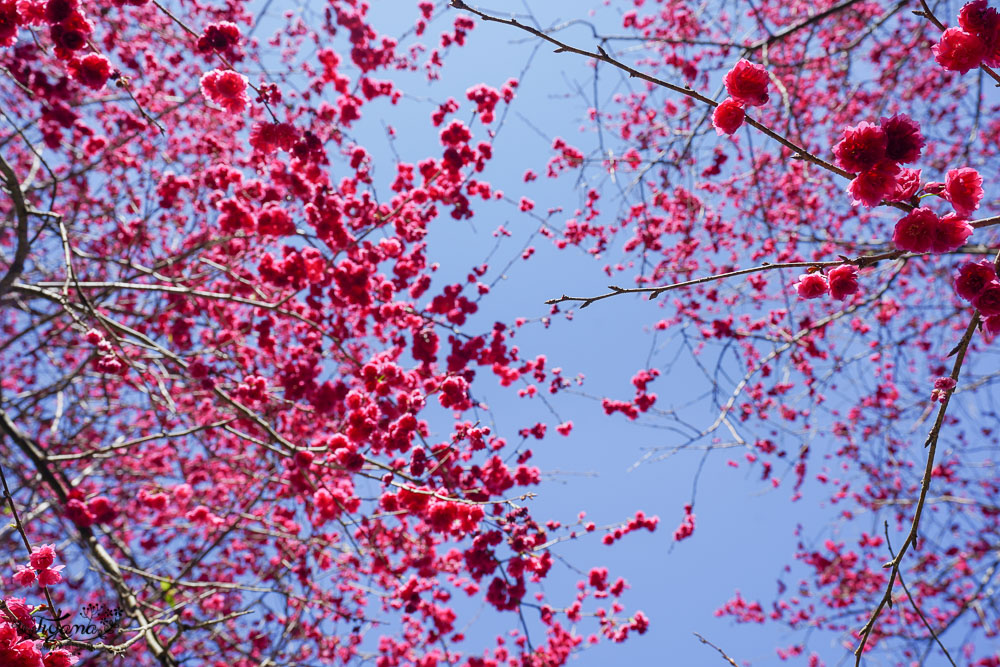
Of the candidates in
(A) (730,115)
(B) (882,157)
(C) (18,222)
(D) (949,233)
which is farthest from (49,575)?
(D) (949,233)

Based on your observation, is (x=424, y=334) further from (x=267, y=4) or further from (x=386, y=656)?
(x=386, y=656)

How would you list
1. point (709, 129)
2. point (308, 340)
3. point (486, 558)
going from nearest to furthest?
point (486, 558)
point (709, 129)
point (308, 340)

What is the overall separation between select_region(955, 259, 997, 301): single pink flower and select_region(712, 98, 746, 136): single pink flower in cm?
85

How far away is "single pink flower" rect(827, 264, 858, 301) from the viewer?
1822 millimetres

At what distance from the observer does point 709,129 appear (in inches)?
204

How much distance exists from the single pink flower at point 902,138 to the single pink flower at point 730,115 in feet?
1.36

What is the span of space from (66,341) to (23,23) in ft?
19.8

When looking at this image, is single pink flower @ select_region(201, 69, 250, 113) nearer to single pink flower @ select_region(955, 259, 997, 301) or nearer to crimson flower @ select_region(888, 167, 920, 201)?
crimson flower @ select_region(888, 167, 920, 201)

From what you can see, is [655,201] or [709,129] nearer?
[709,129]

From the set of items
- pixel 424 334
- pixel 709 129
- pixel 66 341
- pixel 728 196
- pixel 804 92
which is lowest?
pixel 424 334

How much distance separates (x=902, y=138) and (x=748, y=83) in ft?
1.66

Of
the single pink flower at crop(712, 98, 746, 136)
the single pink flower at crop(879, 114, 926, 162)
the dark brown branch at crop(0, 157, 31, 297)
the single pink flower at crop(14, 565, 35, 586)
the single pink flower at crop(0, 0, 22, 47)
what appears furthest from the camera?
the dark brown branch at crop(0, 157, 31, 297)

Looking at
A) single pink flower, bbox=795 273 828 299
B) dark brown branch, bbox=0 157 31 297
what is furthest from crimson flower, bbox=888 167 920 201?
dark brown branch, bbox=0 157 31 297

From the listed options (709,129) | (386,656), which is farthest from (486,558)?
(709,129)
